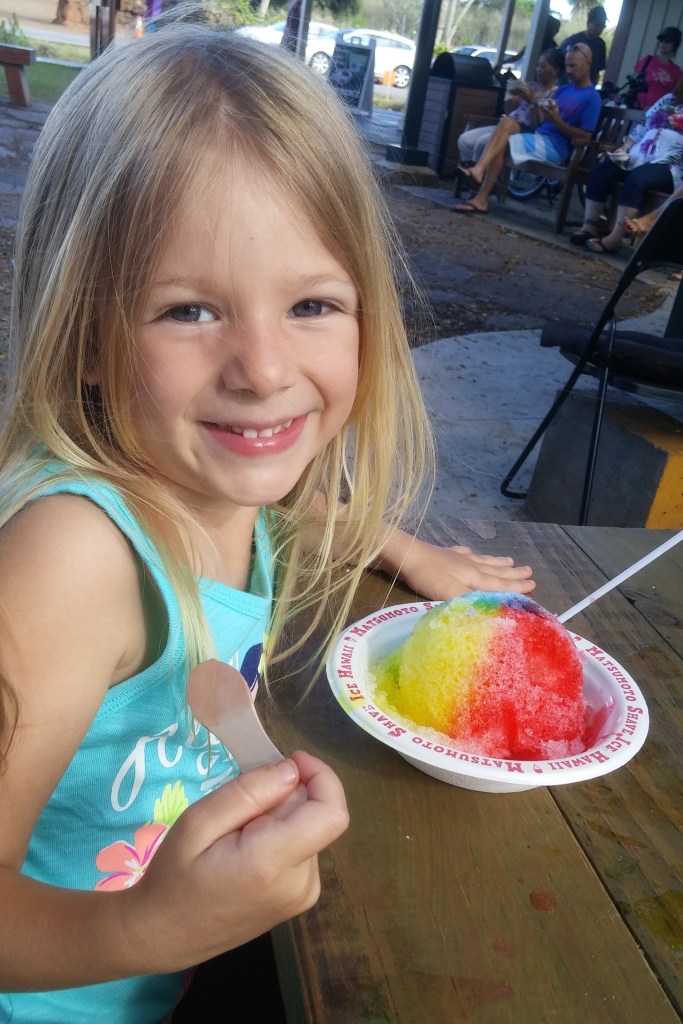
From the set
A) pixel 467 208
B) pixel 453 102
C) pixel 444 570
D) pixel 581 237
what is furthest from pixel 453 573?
pixel 453 102

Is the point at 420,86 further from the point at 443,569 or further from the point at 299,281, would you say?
the point at 299,281

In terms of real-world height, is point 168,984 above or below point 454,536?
below

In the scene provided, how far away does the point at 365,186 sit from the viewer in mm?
1173

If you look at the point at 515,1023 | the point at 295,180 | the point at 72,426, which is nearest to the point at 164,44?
the point at 295,180

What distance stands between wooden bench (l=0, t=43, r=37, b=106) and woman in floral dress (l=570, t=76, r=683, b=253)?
15.3ft

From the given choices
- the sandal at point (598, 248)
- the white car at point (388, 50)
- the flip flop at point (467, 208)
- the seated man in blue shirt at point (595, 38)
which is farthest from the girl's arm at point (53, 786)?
the white car at point (388, 50)

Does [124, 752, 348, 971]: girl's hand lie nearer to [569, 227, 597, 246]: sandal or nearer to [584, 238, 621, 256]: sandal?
[584, 238, 621, 256]: sandal

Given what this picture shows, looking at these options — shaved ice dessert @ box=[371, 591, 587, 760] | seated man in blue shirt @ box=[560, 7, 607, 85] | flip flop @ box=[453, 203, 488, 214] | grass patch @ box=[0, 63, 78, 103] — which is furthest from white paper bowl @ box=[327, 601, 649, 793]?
seated man in blue shirt @ box=[560, 7, 607, 85]

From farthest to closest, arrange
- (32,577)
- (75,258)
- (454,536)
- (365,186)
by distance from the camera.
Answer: (454,536)
(365,186)
(75,258)
(32,577)

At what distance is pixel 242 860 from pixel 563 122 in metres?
10.2

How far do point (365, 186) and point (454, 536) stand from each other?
0.63m

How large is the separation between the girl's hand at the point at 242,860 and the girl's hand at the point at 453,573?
2.16 ft

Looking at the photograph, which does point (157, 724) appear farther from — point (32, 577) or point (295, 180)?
point (295, 180)

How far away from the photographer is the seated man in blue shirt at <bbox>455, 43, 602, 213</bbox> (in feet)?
31.3
